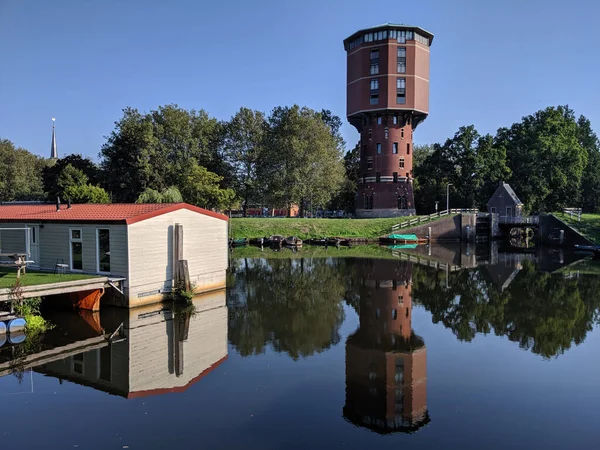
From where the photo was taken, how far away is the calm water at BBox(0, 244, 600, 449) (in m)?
9.90

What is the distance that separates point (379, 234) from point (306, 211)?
3204 cm

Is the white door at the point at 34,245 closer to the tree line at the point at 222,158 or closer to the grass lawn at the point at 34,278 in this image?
the grass lawn at the point at 34,278

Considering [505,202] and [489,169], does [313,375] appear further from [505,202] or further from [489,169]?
[489,169]

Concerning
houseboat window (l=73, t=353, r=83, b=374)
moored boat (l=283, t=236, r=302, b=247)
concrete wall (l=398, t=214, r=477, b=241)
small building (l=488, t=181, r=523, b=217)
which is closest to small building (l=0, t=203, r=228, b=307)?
houseboat window (l=73, t=353, r=83, b=374)

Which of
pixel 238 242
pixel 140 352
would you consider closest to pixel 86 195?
pixel 238 242

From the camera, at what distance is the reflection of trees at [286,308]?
53.7 feet

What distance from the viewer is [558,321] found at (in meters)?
19.8

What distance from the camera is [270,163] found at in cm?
6694

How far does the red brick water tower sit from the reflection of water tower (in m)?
50.3

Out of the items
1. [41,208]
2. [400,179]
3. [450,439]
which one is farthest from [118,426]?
[400,179]

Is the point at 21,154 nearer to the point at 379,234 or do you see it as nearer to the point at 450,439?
the point at 379,234

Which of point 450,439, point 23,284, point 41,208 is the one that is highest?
point 41,208

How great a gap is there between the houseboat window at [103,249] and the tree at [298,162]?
4551 cm

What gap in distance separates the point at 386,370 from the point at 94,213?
14523 millimetres
